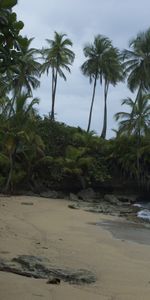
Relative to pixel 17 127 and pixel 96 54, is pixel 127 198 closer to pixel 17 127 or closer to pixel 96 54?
pixel 17 127

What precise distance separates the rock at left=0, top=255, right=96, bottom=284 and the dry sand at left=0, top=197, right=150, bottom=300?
210mm

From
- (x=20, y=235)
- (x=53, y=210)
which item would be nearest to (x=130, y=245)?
(x=20, y=235)

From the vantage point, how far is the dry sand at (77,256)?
6.29 metres

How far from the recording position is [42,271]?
7426 millimetres

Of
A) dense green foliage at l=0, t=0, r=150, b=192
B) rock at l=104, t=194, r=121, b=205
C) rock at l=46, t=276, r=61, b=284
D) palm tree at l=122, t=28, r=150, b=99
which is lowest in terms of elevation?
rock at l=46, t=276, r=61, b=284

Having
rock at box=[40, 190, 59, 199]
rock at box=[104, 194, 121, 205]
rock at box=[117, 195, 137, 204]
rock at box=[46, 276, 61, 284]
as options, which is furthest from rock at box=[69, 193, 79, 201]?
rock at box=[46, 276, 61, 284]

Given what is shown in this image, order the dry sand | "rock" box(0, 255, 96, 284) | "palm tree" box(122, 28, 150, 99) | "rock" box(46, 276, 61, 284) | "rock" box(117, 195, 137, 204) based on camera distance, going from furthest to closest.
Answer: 1. "palm tree" box(122, 28, 150, 99)
2. "rock" box(117, 195, 137, 204)
3. "rock" box(0, 255, 96, 284)
4. "rock" box(46, 276, 61, 284)
5. the dry sand

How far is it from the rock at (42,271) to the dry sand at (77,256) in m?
0.21

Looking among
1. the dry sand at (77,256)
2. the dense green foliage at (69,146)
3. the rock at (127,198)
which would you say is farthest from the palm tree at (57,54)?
the dry sand at (77,256)

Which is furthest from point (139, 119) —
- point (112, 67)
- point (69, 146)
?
point (112, 67)

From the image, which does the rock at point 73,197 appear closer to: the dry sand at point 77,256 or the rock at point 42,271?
the dry sand at point 77,256

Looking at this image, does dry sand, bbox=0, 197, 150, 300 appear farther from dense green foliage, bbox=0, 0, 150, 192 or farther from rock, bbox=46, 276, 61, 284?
dense green foliage, bbox=0, 0, 150, 192

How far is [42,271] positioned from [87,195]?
83.1ft

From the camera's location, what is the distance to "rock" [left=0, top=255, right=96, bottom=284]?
715 centimetres
